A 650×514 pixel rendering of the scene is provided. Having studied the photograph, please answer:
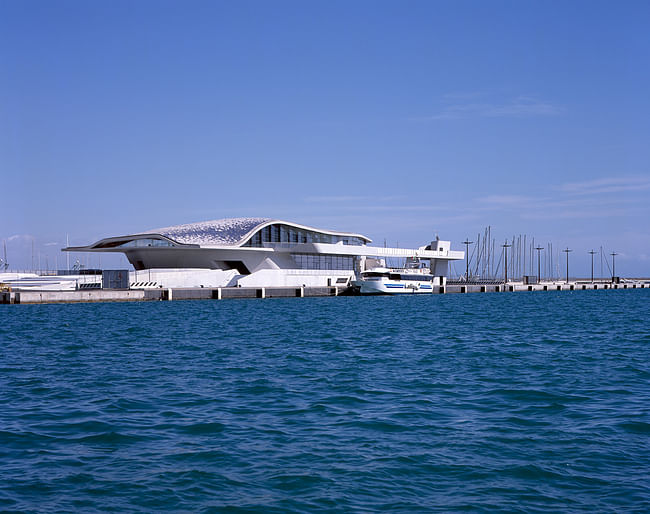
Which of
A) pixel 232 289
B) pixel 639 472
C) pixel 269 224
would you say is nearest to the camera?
pixel 639 472

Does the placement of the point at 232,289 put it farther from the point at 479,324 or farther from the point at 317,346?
the point at 317,346

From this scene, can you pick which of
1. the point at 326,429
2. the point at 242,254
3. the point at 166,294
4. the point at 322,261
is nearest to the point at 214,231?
the point at 242,254

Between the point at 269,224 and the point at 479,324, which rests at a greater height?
the point at 269,224

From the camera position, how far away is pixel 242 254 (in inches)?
3632

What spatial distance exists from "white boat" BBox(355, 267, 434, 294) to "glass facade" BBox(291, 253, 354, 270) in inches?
312

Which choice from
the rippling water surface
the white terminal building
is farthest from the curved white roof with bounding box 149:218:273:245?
the rippling water surface

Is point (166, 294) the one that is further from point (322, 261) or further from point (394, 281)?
point (394, 281)

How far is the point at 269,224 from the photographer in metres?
96.6

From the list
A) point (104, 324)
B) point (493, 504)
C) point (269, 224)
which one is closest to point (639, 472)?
point (493, 504)

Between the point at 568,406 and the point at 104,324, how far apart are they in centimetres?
3250

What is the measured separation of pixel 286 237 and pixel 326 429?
87.1m

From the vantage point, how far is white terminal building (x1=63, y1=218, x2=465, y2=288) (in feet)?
286

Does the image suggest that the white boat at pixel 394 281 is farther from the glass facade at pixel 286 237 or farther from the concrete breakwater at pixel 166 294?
the glass facade at pixel 286 237

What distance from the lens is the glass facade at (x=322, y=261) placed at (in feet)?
324
